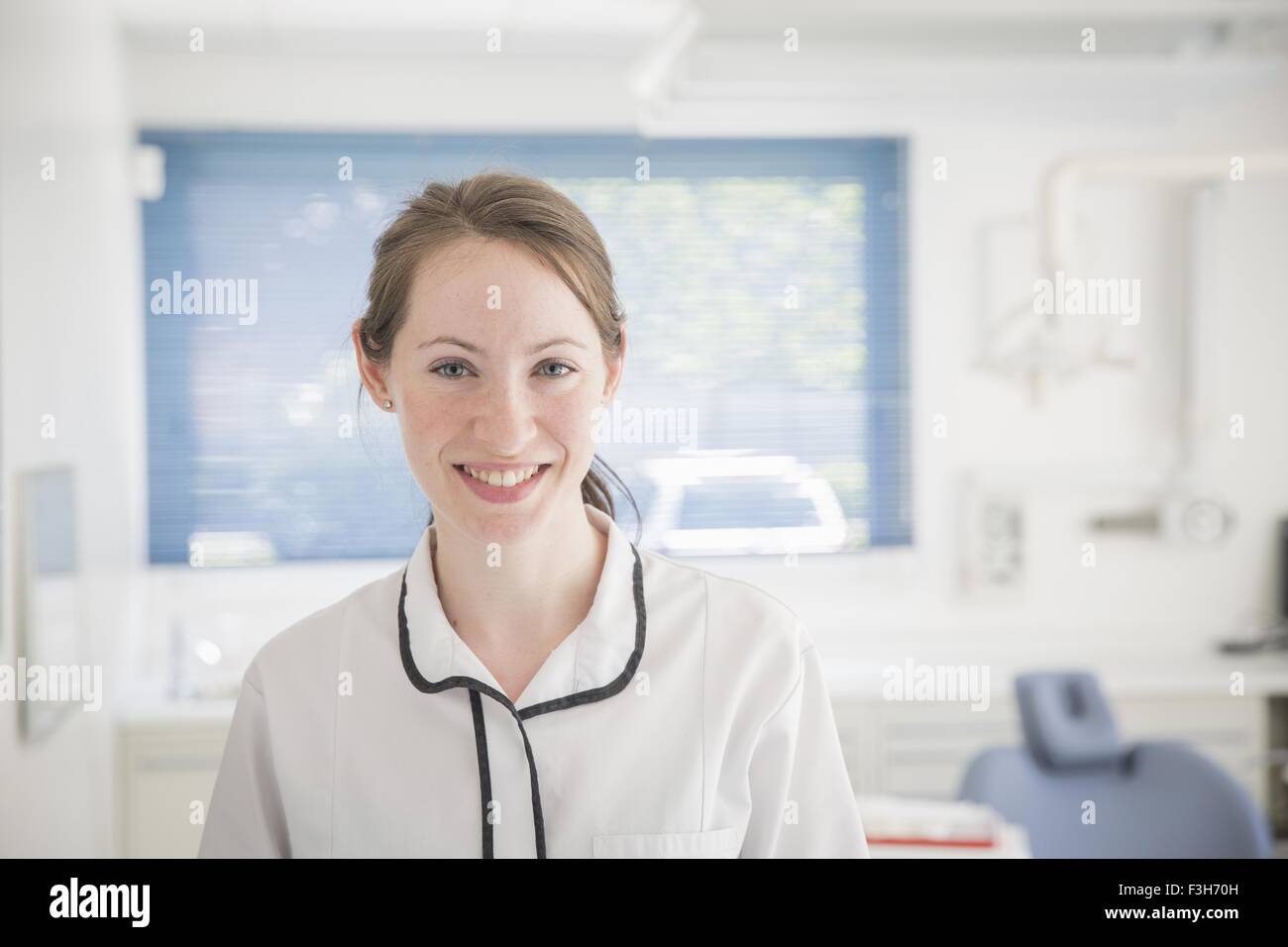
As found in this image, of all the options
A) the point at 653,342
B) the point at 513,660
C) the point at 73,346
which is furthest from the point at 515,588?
the point at 653,342

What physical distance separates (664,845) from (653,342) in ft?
5.46

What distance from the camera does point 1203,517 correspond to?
2395 millimetres

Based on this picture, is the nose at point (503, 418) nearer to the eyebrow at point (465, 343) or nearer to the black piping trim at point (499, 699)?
the eyebrow at point (465, 343)

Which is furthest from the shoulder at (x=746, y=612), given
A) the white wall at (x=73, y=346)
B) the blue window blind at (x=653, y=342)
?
the blue window blind at (x=653, y=342)

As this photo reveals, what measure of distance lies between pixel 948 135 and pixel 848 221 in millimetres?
292

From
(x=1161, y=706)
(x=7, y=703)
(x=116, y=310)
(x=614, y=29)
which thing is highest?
(x=614, y=29)

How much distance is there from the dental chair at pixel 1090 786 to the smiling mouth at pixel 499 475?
3.73 feet

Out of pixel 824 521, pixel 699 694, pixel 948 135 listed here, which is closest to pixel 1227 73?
pixel 948 135

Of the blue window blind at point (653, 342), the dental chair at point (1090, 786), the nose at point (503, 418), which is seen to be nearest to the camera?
the nose at point (503, 418)

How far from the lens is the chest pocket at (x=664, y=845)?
2.18 ft

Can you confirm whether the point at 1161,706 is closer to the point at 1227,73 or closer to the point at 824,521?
the point at 824,521

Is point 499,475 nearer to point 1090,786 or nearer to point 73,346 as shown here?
point 73,346

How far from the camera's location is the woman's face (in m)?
0.64
